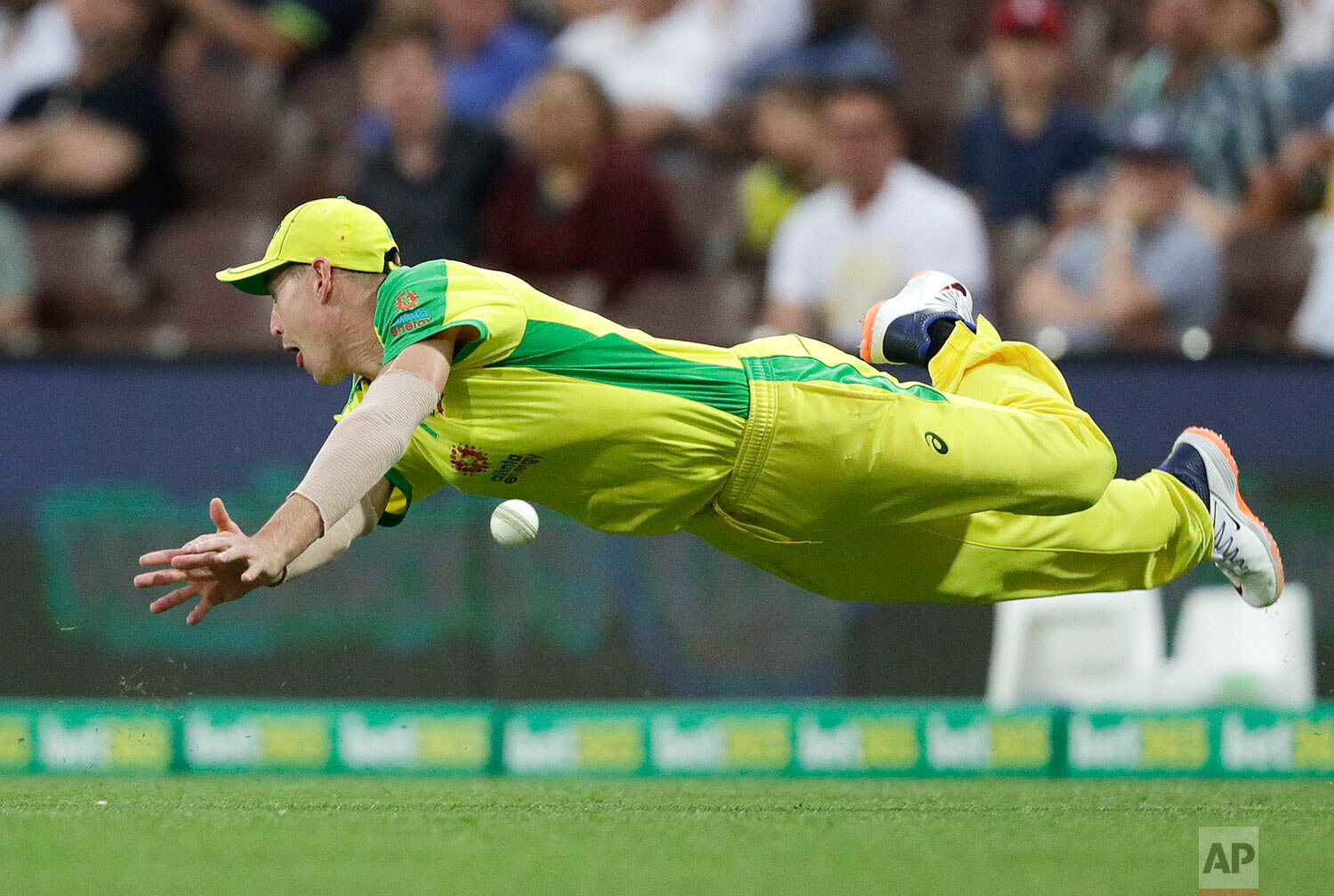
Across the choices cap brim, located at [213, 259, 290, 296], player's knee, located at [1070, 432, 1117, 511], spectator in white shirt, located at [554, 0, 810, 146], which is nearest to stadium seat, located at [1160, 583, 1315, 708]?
player's knee, located at [1070, 432, 1117, 511]

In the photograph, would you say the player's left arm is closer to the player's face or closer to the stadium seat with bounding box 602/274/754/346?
the player's face

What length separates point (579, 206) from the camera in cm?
856

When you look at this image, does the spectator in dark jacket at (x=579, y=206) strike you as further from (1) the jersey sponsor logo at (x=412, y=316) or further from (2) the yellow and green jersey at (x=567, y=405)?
(1) the jersey sponsor logo at (x=412, y=316)

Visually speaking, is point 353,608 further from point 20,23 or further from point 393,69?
point 20,23

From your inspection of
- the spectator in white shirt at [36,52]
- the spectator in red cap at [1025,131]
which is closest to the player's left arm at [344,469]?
the spectator in red cap at [1025,131]

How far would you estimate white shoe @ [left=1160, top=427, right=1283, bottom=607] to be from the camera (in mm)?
5461

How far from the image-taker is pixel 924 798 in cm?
595

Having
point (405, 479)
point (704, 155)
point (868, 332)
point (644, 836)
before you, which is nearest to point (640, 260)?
point (704, 155)

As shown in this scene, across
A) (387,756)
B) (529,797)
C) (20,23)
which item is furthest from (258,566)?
(20,23)

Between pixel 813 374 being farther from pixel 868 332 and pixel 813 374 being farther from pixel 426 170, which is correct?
pixel 426 170

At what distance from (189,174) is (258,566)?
6.00m

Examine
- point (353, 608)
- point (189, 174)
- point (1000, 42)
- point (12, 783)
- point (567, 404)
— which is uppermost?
point (1000, 42)

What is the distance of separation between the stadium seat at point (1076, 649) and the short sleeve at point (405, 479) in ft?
9.48

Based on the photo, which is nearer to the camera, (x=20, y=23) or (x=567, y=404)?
(x=567, y=404)
